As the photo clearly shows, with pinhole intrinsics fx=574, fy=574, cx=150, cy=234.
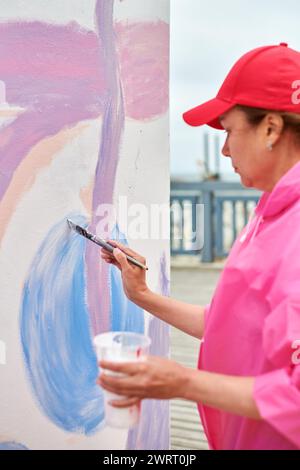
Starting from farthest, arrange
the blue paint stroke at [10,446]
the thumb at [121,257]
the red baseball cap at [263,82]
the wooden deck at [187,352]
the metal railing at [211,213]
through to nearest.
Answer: the metal railing at [211,213], the wooden deck at [187,352], the blue paint stroke at [10,446], the thumb at [121,257], the red baseball cap at [263,82]

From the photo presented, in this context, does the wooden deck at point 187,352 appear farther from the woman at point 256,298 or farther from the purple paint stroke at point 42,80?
the purple paint stroke at point 42,80

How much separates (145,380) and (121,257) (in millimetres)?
505

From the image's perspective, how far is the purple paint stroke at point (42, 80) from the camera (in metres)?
1.37

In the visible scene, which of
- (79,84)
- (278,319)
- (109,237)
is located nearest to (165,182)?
(109,237)

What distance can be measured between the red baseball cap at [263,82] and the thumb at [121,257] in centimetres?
39

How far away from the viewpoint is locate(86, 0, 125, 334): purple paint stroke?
1515 millimetres

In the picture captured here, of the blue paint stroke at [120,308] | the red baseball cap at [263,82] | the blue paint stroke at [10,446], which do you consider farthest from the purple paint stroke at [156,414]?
the red baseball cap at [263,82]

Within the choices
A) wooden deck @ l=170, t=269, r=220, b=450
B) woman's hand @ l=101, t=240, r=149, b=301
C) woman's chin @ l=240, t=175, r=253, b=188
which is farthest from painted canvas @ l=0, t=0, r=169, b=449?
wooden deck @ l=170, t=269, r=220, b=450

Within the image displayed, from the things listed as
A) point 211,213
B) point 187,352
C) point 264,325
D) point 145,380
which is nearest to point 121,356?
point 145,380

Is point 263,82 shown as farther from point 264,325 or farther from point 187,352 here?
point 187,352

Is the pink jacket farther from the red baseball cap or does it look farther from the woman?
the red baseball cap

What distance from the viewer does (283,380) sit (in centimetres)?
86

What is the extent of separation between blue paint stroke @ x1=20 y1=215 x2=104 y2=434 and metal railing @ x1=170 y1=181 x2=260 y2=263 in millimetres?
5306
